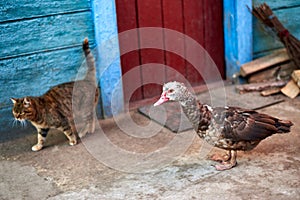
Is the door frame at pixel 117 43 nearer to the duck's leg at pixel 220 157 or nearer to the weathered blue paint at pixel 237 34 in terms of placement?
the weathered blue paint at pixel 237 34

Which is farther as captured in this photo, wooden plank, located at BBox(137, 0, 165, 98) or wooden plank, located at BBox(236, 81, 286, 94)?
wooden plank, located at BBox(236, 81, 286, 94)

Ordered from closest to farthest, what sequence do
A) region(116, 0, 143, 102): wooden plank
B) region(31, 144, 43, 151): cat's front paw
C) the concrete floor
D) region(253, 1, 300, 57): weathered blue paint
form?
the concrete floor → region(31, 144, 43, 151): cat's front paw → region(116, 0, 143, 102): wooden plank → region(253, 1, 300, 57): weathered blue paint

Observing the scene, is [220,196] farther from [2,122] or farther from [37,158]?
[2,122]

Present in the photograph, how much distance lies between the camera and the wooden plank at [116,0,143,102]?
179 inches

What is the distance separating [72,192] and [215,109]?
3.73ft

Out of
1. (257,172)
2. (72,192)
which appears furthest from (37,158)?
(257,172)

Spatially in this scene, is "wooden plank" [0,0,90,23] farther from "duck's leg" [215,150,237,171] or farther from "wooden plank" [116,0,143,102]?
"duck's leg" [215,150,237,171]

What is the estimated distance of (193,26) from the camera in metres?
4.98

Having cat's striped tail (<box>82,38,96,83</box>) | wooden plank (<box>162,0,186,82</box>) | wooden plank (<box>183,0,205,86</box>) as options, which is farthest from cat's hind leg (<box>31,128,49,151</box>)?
wooden plank (<box>183,0,205,86</box>)

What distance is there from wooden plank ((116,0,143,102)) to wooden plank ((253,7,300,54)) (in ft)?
4.44

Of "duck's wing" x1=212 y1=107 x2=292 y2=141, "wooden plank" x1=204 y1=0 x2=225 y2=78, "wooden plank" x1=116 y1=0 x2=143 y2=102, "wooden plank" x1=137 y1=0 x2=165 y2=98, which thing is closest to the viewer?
"duck's wing" x1=212 y1=107 x2=292 y2=141

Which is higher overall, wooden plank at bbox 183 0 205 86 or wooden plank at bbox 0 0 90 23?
wooden plank at bbox 0 0 90 23

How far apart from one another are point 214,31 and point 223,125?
2.05 m

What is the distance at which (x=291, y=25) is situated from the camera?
17.4 feet
